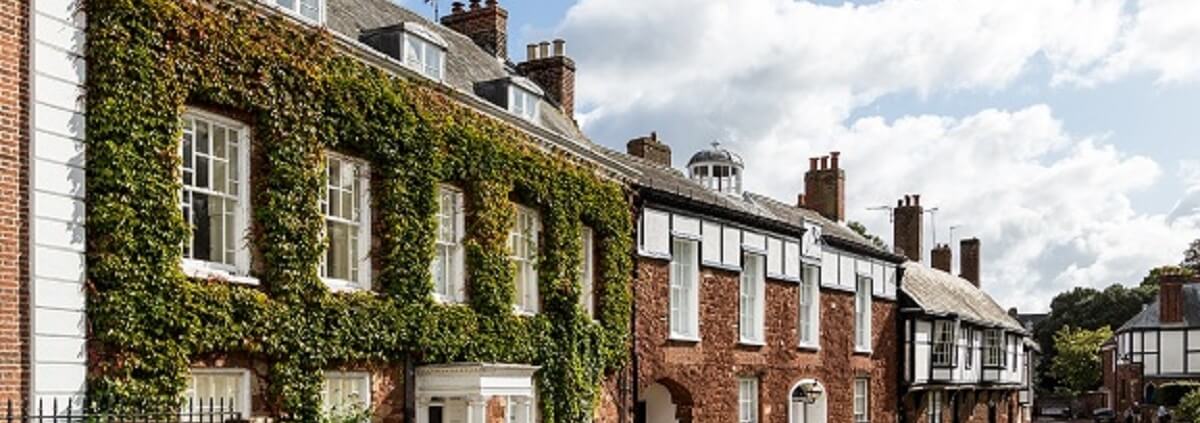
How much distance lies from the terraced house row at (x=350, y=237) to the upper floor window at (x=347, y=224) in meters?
0.03

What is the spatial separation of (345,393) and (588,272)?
7.06m

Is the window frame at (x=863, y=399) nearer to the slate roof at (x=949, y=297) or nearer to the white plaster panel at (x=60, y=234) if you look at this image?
the slate roof at (x=949, y=297)

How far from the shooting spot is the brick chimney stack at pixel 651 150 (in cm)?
3164

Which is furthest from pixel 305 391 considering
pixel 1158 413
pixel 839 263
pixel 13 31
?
pixel 1158 413

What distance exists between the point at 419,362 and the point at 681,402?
9.53m

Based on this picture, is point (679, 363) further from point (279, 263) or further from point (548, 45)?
point (279, 263)

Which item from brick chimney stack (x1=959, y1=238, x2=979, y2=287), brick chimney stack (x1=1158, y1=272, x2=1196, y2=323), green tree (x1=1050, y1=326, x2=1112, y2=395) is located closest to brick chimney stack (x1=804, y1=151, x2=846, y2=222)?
brick chimney stack (x1=959, y1=238, x2=979, y2=287)

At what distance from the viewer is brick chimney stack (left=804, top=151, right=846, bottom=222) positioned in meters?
38.1

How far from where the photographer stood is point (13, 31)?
12109 mm

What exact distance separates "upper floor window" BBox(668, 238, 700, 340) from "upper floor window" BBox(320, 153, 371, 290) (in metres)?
9.84

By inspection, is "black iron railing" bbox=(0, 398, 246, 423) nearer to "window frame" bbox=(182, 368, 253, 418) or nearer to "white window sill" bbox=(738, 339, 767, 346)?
"window frame" bbox=(182, 368, 253, 418)

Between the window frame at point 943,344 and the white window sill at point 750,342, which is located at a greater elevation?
the white window sill at point 750,342

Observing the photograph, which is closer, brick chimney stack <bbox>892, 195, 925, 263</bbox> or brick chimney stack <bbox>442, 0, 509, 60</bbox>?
brick chimney stack <bbox>442, 0, 509, 60</bbox>

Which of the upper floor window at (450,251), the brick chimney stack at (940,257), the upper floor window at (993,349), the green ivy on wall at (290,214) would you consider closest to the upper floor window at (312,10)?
the green ivy on wall at (290,214)
